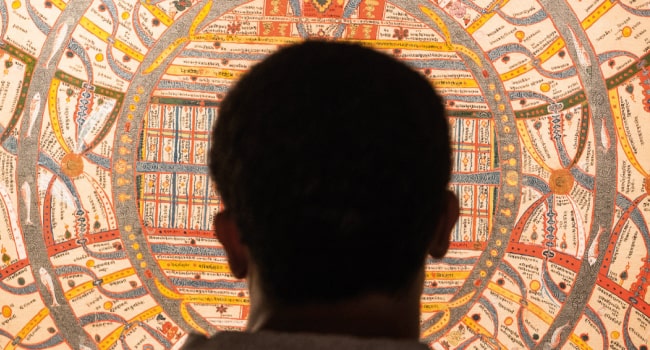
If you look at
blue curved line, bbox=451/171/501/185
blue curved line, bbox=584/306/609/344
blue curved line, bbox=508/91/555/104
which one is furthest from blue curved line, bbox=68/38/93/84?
blue curved line, bbox=584/306/609/344

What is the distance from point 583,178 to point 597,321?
0.72m

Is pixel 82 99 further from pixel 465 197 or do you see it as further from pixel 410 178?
pixel 410 178

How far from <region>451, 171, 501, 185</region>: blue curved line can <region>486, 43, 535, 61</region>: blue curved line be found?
1.90 feet

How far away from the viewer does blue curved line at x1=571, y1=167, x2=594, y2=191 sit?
10.5ft

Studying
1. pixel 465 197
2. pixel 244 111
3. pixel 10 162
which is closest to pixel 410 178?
pixel 244 111

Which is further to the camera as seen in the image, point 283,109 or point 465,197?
point 465,197

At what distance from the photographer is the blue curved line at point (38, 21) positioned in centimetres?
321

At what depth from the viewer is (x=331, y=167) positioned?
38.2 inches

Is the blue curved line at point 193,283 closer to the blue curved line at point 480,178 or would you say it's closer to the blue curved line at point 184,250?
the blue curved line at point 184,250

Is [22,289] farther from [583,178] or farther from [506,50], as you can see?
[583,178]

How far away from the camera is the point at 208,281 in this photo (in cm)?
331

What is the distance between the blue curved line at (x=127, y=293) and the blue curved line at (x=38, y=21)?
1.33 metres

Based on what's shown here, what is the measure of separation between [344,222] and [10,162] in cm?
280

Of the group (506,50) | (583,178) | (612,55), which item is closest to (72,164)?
(506,50)
